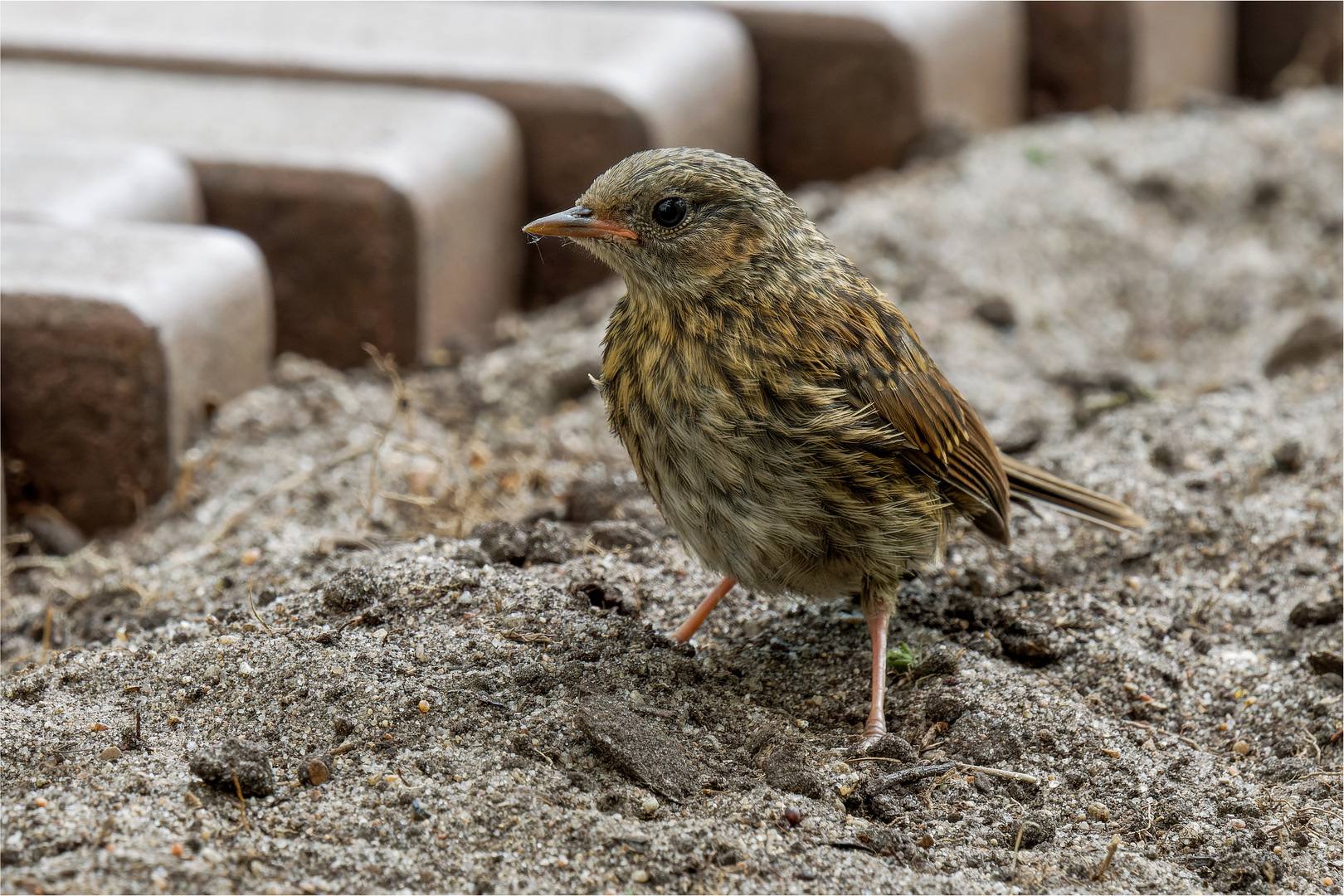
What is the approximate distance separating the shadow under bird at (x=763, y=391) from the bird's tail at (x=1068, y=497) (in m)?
0.42

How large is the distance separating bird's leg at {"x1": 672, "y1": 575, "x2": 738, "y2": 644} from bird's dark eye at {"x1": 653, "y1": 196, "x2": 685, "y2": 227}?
864 mm

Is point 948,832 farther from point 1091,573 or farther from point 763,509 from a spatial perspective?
point 1091,573

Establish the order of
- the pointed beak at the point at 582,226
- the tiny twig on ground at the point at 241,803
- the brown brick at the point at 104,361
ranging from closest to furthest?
the tiny twig on ground at the point at 241,803
the pointed beak at the point at 582,226
the brown brick at the point at 104,361

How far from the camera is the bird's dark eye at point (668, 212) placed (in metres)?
3.32

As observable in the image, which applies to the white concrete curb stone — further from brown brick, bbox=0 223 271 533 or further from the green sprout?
the green sprout

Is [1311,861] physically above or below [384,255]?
below

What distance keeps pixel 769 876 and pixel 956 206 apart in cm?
452

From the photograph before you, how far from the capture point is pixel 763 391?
3.17 metres

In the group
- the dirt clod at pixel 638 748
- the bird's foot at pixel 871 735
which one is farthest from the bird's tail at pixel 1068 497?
the dirt clod at pixel 638 748

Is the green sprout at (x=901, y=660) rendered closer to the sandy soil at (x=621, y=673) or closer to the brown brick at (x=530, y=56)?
the sandy soil at (x=621, y=673)

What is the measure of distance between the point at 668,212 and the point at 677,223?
32 mm

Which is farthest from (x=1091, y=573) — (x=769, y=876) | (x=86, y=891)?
(x=86, y=891)

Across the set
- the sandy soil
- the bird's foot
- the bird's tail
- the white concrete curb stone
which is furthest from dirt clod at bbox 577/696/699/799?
the white concrete curb stone

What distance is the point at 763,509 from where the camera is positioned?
319 cm
